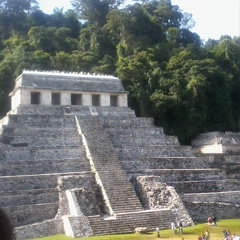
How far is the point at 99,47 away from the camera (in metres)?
41.7

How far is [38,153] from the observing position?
60.2 feet

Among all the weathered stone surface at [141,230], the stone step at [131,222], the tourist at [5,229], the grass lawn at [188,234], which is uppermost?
the tourist at [5,229]

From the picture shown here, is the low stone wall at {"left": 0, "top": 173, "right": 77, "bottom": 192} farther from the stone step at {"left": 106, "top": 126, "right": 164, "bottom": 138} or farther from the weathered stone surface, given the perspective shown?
the stone step at {"left": 106, "top": 126, "right": 164, "bottom": 138}

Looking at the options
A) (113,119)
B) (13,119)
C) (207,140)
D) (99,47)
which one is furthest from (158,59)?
(13,119)

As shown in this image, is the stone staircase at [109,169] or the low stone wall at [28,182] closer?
the low stone wall at [28,182]

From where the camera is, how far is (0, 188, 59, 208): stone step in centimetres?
1518

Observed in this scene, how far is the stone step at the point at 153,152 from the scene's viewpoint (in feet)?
65.0

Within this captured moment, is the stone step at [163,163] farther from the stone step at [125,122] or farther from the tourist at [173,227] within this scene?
the tourist at [173,227]

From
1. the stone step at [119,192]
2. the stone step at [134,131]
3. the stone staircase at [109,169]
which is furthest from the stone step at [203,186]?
the stone step at [134,131]

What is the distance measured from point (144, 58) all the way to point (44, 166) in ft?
61.7

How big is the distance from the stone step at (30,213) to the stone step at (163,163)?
4.41 metres

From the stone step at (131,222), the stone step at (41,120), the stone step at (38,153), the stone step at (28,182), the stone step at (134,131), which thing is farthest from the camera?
the stone step at (134,131)

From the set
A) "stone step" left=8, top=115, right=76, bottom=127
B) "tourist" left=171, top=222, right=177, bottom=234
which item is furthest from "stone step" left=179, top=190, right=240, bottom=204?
"stone step" left=8, top=115, right=76, bottom=127

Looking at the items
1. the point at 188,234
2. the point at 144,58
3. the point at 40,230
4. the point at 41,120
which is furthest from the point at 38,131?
the point at 144,58
